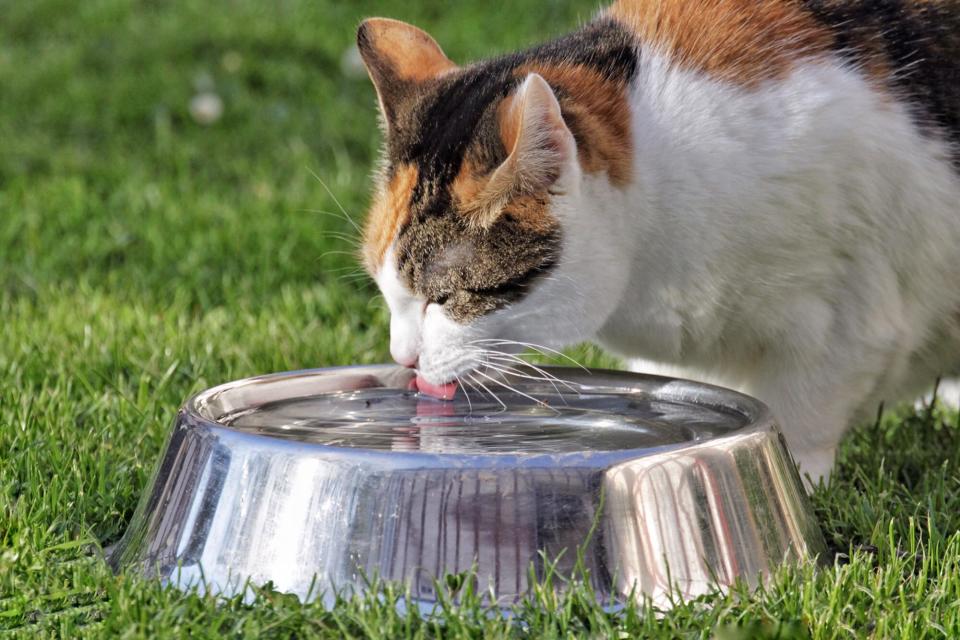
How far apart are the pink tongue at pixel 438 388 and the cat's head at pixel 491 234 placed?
0.07 ft

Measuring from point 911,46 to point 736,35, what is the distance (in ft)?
1.15

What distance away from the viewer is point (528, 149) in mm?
1994

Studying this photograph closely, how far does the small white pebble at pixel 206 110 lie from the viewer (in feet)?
16.0

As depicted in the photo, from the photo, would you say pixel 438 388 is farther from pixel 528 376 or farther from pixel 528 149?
pixel 528 149

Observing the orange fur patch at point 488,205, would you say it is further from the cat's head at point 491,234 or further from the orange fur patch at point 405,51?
the orange fur patch at point 405,51

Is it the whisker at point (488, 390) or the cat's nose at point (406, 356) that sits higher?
the cat's nose at point (406, 356)

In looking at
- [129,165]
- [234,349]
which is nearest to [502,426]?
[234,349]

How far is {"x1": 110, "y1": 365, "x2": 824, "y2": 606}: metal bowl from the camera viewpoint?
1.69 metres

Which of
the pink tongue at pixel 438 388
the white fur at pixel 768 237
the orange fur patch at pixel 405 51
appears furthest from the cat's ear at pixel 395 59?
the pink tongue at pixel 438 388

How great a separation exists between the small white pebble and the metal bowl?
3.16 meters

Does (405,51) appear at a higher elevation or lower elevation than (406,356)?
higher

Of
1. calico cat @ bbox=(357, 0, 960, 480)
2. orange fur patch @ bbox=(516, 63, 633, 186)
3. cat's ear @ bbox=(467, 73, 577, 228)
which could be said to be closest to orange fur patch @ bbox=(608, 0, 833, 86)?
calico cat @ bbox=(357, 0, 960, 480)

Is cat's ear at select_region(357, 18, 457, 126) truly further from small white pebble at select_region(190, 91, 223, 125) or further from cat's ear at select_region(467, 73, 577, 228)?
small white pebble at select_region(190, 91, 223, 125)

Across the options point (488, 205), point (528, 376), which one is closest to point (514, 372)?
point (528, 376)
